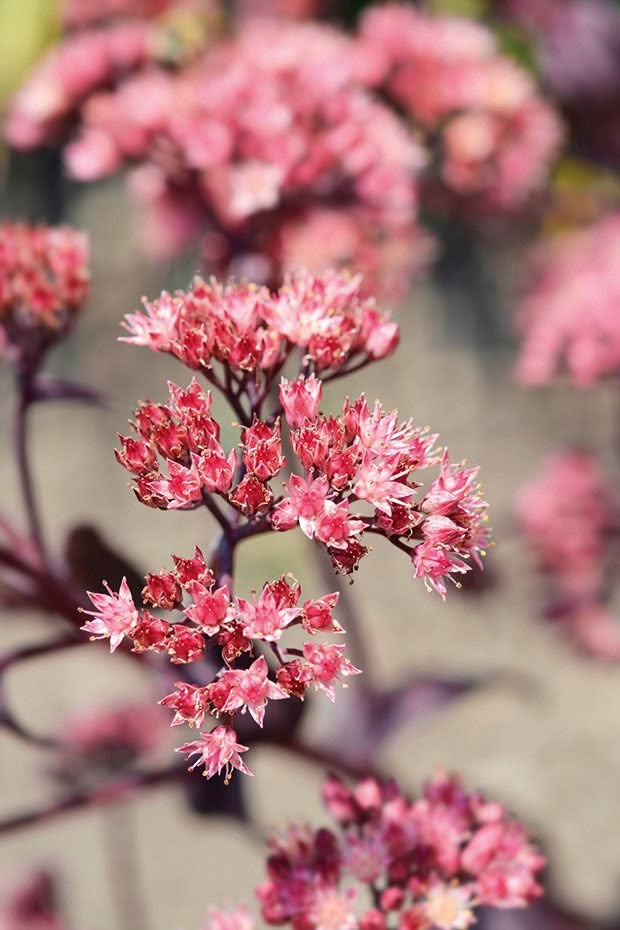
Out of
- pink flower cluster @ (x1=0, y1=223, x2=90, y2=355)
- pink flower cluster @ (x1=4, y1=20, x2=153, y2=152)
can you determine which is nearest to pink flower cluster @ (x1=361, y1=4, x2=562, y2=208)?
pink flower cluster @ (x1=4, y1=20, x2=153, y2=152)

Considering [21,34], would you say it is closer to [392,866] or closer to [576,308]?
[576,308]

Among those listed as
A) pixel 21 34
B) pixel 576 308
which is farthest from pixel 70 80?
pixel 576 308

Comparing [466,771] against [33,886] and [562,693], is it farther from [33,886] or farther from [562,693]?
[33,886]

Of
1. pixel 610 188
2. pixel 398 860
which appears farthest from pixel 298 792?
pixel 610 188

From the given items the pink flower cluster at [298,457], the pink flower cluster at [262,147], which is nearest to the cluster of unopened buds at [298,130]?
the pink flower cluster at [262,147]

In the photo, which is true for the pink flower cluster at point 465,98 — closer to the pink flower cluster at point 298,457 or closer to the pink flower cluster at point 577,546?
the pink flower cluster at point 577,546
